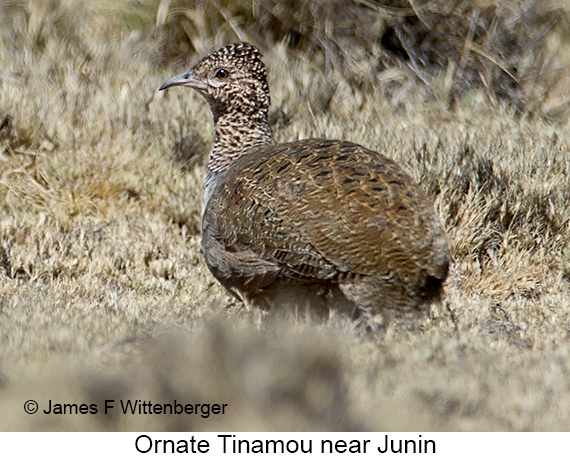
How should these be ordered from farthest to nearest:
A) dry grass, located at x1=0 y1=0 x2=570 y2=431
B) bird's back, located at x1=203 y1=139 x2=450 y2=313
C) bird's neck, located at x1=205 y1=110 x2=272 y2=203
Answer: bird's neck, located at x1=205 y1=110 x2=272 y2=203 → bird's back, located at x1=203 y1=139 x2=450 y2=313 → dry grass, located at x1=0 y1=0 x2=570 y2=431

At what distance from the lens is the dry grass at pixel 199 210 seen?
9.26 ft

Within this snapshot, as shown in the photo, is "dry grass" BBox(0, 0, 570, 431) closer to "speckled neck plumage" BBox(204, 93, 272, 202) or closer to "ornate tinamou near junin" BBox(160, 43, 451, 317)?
"ornate tinamou near junin" BBox(160, 43, 451, 317)

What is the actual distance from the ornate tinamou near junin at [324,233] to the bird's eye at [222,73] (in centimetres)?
86

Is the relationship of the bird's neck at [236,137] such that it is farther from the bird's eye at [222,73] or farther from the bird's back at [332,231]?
the bird's back at [332,231]

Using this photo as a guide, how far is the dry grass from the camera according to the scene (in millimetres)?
2822

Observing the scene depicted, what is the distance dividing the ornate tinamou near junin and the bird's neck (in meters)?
0.60

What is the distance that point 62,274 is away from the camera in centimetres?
541

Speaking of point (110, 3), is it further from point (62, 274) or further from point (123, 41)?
point (62, 274)

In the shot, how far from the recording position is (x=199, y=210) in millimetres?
6156

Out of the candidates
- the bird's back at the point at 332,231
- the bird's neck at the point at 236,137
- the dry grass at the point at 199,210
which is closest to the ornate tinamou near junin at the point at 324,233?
the bird's back at the point at 332,231

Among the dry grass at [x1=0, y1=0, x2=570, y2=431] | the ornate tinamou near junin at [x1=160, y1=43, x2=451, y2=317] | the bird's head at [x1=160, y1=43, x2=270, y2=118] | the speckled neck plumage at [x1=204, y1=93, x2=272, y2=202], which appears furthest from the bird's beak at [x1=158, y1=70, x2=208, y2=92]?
the dry grass at [x1=0, y1=0, x2=570, y2=431]

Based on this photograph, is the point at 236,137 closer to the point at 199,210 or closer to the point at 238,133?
the point at 238,133

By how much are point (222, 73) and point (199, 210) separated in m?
1.24

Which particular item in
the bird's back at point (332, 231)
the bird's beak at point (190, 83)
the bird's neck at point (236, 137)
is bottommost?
the bird's back at point (332, 231)
